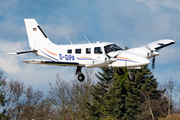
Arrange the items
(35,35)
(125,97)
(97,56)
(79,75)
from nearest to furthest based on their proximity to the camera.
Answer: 1. (97,56)
2. (79,75)
3. (35,35)
4. (125,97)

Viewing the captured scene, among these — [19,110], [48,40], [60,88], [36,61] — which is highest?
[48,40]

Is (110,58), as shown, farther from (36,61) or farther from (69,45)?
(36,61)

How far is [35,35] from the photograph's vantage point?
29859 mm

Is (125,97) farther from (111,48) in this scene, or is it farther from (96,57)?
(96,57)

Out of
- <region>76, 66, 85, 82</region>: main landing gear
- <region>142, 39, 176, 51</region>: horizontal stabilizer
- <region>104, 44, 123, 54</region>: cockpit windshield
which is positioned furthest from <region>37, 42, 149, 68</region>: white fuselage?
<region>142, 39, 176, 51</region>: horizontal stabilizer

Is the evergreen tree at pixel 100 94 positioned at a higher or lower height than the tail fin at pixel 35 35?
lower

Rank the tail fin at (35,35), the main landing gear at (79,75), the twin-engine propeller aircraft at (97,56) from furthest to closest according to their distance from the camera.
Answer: the tail fin at (35,35)
the main landing gear at (79,75)
the twin-engine propeller aircraft at (97,56)

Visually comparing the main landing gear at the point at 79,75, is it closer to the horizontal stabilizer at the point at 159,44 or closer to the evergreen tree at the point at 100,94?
the horizontal stabilizer at the point at 159,44

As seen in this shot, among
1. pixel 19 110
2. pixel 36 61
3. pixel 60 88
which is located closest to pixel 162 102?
pixel 60 88

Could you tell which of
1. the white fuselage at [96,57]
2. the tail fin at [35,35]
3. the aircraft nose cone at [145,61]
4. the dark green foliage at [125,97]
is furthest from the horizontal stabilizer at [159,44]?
the dark green foliage at [125,97]

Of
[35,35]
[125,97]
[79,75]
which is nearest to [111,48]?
[79,75]

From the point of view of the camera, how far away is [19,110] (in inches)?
2491

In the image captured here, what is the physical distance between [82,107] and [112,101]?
656cm

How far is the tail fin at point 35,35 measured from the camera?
29078 mm
